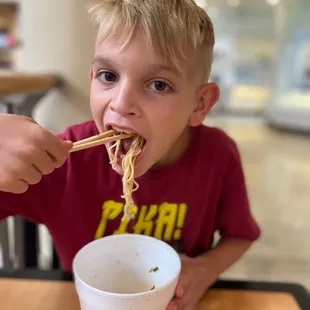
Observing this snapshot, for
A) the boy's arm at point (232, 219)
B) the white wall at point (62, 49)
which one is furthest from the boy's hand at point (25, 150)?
the white wall at point (62, 49)

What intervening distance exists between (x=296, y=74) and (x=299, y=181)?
276 centimetres

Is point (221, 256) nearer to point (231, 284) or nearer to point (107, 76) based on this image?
point (231, 284)

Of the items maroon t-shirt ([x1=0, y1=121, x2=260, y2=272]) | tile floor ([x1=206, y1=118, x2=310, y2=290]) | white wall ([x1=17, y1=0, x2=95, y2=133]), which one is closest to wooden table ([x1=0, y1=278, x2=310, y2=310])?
maroon t-shirt ([x1=0, y1=121, x2=260, y2=272])

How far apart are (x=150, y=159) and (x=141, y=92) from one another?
0.11 metres

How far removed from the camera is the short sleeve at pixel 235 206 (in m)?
0.84

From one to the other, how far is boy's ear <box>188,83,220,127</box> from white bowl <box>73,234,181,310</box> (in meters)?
0.25

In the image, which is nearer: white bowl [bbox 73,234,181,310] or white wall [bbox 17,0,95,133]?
white bowl [bbox 73,234,181,310]

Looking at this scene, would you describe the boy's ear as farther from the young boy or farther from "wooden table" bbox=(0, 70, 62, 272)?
"wooden table" bbox=(0, 70, 62, 272)

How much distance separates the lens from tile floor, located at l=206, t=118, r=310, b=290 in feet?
6.44

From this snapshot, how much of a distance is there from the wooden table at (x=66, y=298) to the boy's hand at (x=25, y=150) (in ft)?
0.68

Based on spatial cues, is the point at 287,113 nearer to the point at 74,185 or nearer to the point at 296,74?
the point at 296,74

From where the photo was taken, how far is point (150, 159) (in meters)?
0.66

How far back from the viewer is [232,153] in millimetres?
858

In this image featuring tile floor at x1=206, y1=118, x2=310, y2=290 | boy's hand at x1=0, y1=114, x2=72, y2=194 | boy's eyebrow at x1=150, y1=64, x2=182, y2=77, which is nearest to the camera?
boy's hand at x1=0, y1=114, x2=72, y2=194
